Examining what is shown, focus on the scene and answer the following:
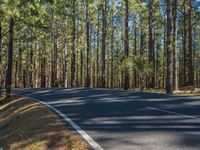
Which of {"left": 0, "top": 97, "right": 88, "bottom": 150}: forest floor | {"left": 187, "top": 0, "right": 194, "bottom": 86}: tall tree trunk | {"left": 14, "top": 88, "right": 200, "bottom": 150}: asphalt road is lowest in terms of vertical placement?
{"left": 0, "top": 97, "right": 88, "bottom": 150}: forest floor

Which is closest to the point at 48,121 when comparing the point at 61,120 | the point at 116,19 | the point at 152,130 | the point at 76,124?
the point at 61,120

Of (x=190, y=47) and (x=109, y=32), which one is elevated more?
(x=109, y=32)

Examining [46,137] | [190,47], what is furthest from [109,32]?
[46,137]

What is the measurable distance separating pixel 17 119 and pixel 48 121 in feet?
16.5

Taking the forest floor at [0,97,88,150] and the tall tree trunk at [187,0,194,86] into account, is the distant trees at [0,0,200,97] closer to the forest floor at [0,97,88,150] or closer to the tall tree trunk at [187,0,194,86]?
the tall tree trunk at [187,0,194,86]

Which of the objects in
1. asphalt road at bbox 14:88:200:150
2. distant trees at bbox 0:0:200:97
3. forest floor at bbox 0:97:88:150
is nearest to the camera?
asphalt road at bbox 14:88:200:150

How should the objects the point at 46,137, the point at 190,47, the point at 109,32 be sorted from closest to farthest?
the point at 46,137
the point at 190,47
the point at 109,32

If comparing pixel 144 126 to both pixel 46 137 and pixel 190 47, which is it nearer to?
pixel 46 137

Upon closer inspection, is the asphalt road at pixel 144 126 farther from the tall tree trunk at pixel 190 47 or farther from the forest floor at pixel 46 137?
the tall tree trunk at pixel 190 47

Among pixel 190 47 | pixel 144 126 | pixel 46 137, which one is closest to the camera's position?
pixel 144 126

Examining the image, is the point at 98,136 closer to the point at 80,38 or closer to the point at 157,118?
the point at 157,118

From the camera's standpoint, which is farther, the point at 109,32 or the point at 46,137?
the point at 109,32

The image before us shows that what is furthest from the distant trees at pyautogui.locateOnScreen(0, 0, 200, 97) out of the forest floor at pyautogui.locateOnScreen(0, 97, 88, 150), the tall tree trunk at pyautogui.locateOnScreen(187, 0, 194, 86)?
the forest floor at pyautogui.locateOnScreen(0, 97, 88, 150)

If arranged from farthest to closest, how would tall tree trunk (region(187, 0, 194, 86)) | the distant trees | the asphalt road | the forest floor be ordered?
tall tree trunk (region(187, 0, 194, 86)), the distant trees, the forest floor, the asphalt road
